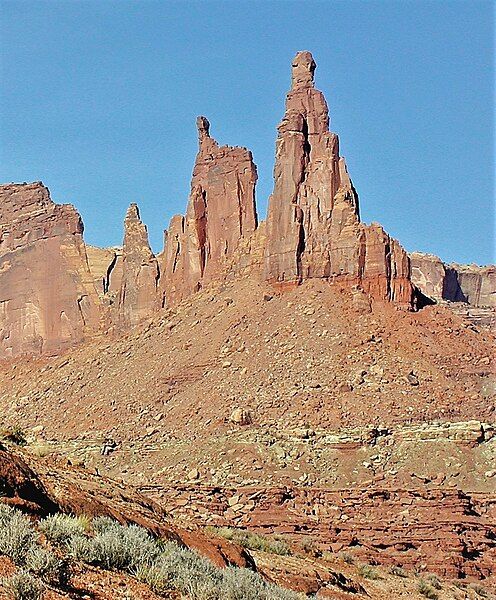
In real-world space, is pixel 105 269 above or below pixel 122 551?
above

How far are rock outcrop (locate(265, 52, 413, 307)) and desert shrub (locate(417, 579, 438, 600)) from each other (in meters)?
42.3

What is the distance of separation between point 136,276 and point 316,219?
26320 mm

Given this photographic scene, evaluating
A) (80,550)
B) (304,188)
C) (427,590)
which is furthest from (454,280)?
(80,550)

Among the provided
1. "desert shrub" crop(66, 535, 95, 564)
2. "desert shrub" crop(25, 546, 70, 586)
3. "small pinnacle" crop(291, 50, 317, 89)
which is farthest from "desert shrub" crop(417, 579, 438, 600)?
"small pinnacle" crop(291, 50, 317, 89)

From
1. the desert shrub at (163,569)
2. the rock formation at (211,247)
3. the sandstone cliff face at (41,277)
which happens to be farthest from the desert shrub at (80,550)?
the sandstone cliff face at (41,277)

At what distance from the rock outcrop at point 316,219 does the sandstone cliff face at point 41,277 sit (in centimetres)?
3004

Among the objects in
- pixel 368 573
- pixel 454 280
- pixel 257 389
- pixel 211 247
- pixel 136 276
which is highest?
pixel 454 280

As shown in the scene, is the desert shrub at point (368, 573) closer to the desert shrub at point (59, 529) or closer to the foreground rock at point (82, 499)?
the foreground rock at point (82, 499)

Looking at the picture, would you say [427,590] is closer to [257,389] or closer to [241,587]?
[241,587]

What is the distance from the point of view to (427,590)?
92.4 feet

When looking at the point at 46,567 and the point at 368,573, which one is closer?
the point at 46,567

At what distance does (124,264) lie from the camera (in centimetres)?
9925

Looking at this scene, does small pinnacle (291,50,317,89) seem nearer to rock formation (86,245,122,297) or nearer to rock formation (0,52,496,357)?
rock formation (0,52,496,357)

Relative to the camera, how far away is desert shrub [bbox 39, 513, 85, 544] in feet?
45.3
